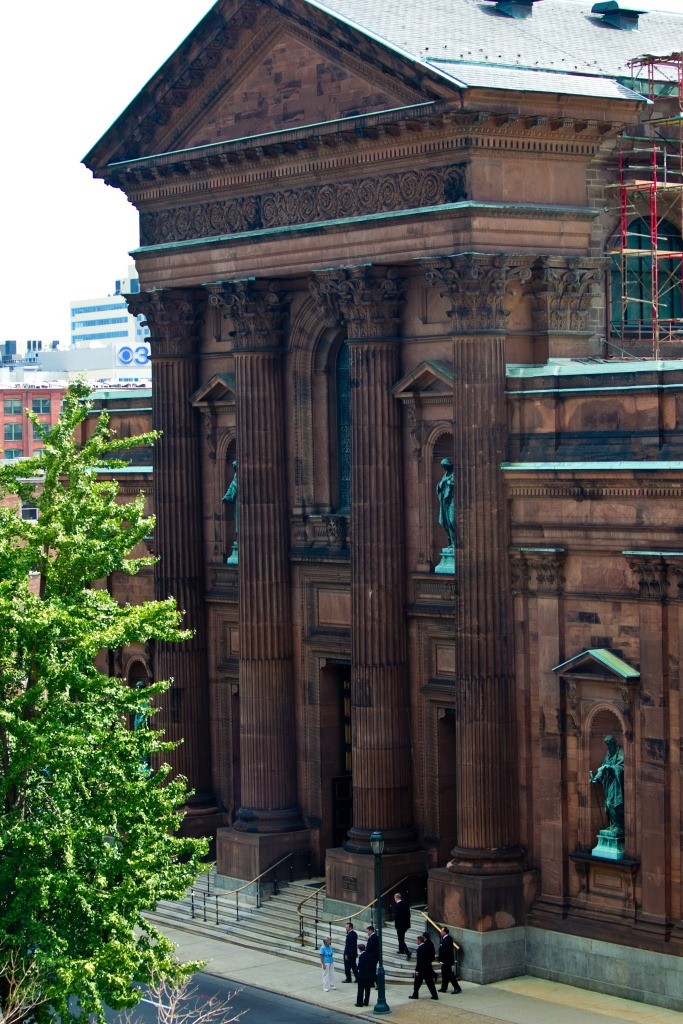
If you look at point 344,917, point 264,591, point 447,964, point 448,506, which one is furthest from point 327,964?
point 264,591

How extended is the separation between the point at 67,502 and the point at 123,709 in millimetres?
4172

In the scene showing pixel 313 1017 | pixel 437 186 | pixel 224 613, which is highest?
pixel 437 186

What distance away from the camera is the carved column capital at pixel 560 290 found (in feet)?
183

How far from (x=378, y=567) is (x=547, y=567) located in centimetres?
566

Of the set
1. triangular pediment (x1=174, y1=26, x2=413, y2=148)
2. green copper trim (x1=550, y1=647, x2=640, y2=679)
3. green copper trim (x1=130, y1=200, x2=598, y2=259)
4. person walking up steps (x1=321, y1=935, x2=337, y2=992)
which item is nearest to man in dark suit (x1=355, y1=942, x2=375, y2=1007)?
person walking up steps (x1=321, y1=935, x2=337, y2=992)

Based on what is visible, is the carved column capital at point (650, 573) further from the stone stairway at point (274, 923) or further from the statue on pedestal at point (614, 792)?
the stone stairway at point (274, 923)

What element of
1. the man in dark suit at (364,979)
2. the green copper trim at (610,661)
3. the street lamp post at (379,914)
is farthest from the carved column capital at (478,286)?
the man in dark suit at (364,979)

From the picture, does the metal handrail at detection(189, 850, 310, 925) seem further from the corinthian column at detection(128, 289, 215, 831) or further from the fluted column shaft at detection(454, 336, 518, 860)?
the fluted column shaft at detection(454, 336, 518, 860)

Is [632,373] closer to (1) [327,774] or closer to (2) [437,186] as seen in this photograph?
(2) [437,186]

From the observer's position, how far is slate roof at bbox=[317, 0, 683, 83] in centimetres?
5647

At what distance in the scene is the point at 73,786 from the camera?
141 ft

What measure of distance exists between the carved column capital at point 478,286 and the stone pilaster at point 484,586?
2 centimetres

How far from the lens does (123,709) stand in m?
44.7

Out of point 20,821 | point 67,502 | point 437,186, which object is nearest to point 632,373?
point 437,186
